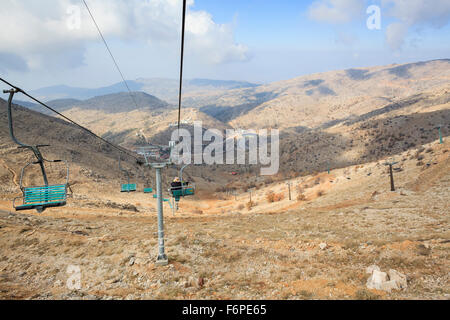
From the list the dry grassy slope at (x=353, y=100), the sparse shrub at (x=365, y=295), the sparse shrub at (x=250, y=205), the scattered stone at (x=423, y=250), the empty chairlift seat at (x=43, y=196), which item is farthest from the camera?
the dry grassy slope at (x=353, y=100)

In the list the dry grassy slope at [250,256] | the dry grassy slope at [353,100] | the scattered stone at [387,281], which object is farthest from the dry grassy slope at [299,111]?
the scattered stone at [387,281]

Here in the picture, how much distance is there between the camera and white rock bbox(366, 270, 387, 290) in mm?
8141

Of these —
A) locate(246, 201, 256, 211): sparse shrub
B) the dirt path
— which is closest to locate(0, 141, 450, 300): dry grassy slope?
locate(246, 201, 256, 211): sparse shrub

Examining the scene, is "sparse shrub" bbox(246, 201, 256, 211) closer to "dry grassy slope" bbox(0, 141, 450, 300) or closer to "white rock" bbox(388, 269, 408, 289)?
"dry grassy slope" bbox(0, 141, 450, 300)

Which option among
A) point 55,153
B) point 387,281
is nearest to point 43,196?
point 387,281

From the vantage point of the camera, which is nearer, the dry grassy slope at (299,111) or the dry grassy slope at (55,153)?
the dry grassy slope at (55,153)

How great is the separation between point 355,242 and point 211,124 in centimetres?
12293

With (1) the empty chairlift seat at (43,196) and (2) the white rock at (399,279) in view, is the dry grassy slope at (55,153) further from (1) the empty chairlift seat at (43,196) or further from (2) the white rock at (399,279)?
(2) the white rock at (399,279)

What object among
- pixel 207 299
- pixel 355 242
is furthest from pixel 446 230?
pixel 207 299

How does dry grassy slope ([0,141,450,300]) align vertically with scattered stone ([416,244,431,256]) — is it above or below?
below

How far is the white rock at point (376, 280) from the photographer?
8.14 meters

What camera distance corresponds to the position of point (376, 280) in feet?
27.1

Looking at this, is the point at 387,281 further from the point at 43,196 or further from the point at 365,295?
the point at 43,196
